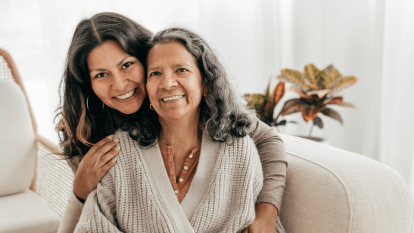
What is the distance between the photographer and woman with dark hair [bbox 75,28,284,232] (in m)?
0.97

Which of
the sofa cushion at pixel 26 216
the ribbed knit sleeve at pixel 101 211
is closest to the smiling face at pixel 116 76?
the ribbed knit sleeve at pixel 101 211

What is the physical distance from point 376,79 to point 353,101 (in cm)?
19

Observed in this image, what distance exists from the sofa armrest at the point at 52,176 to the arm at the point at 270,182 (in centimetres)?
83

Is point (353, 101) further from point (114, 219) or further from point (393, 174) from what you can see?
point (114, 219)

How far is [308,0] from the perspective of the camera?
2342 millimetres

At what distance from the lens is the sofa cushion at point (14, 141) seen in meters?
1.59

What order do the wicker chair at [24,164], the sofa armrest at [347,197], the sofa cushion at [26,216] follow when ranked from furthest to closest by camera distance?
the wicker chair at [24,164] < the sofa cushion at [26,216] < the sofa armrest at [347,197]

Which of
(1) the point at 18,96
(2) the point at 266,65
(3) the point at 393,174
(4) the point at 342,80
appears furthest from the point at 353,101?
(1) the point at 18,96

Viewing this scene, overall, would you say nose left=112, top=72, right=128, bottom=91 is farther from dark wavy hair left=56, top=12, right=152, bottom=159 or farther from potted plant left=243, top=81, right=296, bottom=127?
potted plant left=243, top=81, right=296, bottom=127

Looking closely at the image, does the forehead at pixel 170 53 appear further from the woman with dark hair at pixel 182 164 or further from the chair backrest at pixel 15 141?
the chair backrest at pixel 15 141

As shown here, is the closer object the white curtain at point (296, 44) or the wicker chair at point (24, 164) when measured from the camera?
the wicker chair at point (24, 164)

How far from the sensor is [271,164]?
42.0 inches

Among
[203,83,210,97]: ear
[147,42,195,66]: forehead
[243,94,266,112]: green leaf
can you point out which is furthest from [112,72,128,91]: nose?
[243,94,266,112]: green leaf

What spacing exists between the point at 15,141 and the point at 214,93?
3.55ft
